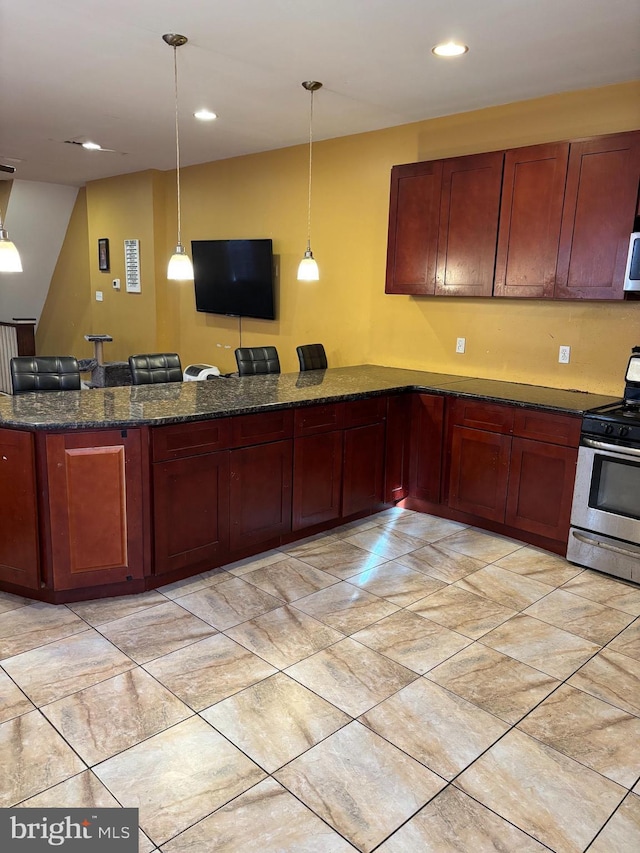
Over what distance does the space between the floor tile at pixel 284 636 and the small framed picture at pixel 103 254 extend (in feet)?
19.6

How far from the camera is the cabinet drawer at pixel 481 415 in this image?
3709 mm

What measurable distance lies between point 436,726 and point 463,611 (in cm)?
87

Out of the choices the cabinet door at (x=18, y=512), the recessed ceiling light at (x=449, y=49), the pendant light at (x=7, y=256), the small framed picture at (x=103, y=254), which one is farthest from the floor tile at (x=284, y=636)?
the small framed picture at (x=103, y=254)

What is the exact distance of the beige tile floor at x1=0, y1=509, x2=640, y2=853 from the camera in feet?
5.84

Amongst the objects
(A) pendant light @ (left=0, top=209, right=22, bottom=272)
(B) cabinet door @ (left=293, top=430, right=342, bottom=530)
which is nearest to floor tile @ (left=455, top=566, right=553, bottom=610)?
(B) cabinet door @ (left=293, top=430, right=342, bottom=530)

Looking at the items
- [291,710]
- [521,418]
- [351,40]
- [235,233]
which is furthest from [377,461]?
[235,233]

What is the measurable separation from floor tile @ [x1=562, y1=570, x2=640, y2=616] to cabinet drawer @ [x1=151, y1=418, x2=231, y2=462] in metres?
1.98

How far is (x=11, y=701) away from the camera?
224 cm

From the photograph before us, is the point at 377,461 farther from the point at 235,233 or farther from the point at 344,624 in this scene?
the point at 235,233

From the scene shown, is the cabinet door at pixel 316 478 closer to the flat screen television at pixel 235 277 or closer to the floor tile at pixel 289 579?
the floor tile at pixel 289 579

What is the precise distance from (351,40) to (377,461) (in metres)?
2.40

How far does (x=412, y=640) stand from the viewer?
107 inches

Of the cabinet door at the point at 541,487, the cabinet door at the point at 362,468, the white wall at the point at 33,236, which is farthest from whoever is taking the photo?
the white wall at the point at 33,236

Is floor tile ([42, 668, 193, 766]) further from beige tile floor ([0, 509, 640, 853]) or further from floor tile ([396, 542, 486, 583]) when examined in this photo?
floor tile ([396, 542, 486, 583])
